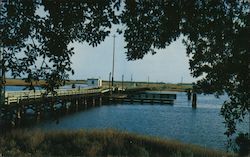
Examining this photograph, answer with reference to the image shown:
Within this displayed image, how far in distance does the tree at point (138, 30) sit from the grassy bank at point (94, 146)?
917 cm

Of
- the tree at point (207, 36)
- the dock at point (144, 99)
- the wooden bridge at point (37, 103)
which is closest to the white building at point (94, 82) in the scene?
the dock at point (144, 99)

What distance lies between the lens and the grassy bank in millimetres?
16845

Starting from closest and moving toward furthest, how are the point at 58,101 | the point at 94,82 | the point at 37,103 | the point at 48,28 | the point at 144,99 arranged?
Result: 1. the point at 48,28
2. the point at 37,103
3. the point at 58,101
4. the point at 144,99
5. the point at 94,82

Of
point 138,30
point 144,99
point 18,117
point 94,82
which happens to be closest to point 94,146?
point 138,30

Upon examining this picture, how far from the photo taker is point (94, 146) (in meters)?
17.7

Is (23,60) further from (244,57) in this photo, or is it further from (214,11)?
(244,57)

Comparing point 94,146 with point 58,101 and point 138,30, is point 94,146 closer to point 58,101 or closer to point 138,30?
point 138,30

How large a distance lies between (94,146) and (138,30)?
11.1 meters

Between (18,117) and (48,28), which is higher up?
(48,28)

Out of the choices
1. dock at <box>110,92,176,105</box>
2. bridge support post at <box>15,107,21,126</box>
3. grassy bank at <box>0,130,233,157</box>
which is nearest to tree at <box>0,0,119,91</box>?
grassy bank at <box>0,130,233,157</box>

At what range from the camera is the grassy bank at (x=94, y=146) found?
16.8 metres

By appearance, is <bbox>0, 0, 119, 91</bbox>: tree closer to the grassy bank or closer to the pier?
the pier

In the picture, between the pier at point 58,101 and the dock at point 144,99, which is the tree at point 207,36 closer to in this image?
the pier at point 58,101

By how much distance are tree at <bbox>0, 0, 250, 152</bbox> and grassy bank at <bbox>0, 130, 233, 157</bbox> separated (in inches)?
361
